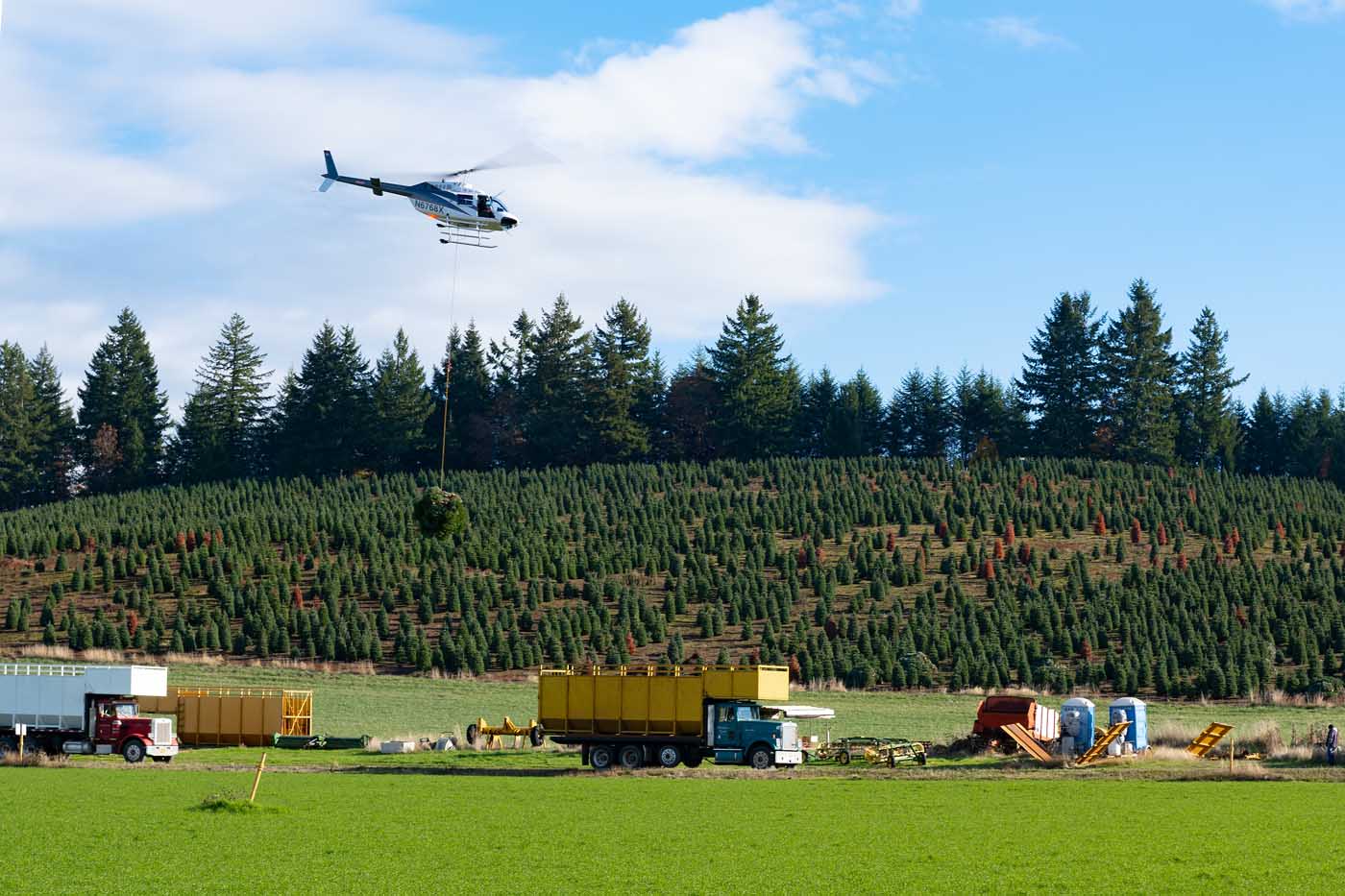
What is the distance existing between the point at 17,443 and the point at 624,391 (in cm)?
4345

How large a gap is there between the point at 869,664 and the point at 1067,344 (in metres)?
55.5

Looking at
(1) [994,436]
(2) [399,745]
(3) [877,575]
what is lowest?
(2) [399,745]

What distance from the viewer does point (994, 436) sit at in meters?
112

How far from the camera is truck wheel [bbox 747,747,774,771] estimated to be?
38031 mm

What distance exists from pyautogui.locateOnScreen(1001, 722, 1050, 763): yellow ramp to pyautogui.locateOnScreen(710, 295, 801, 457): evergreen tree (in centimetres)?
6911

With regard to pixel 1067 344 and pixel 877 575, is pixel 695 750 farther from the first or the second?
pixel 1067 344

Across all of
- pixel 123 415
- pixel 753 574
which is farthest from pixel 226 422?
pixel 753 574

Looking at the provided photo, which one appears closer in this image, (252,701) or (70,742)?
(70,742)

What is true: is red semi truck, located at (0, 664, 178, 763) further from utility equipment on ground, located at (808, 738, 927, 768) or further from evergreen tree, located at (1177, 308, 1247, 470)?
evergreen tree, located at (1177, 308, 1247, 470)

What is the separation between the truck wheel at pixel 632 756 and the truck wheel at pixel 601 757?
347 mm

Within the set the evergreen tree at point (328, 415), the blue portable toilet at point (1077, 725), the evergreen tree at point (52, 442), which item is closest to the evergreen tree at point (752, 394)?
the evergreen tree at point (328, 415)

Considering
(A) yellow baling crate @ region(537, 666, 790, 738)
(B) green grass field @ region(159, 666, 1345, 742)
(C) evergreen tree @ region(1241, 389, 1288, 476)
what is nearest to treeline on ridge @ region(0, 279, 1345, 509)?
(C) evergreen tree @ region(1241, 389, 1288, 476)

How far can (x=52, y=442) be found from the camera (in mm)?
116312

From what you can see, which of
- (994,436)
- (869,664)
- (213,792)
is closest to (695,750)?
(213,792)
